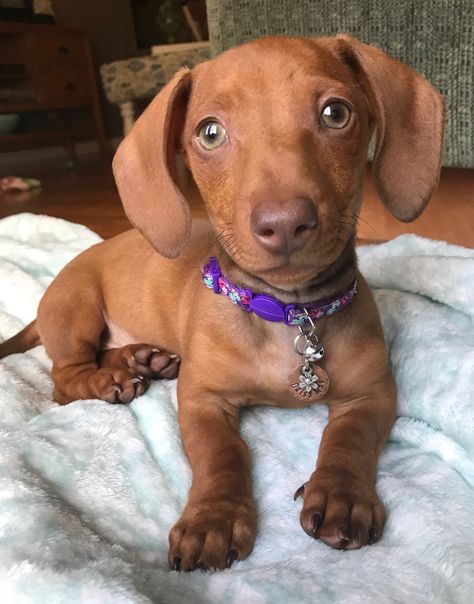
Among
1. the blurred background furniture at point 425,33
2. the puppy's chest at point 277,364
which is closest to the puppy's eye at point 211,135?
the puppy's chest at point 277,364

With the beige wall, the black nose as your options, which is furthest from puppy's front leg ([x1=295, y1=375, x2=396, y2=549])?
the beige wall

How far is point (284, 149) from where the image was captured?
131cm

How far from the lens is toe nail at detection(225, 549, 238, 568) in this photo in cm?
123

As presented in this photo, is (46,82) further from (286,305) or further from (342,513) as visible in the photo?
(342,513)

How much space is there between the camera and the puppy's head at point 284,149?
127cm

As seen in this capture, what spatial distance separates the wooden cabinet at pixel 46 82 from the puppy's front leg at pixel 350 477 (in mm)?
7197

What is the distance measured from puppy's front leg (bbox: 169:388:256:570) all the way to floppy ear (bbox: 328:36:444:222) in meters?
0.68

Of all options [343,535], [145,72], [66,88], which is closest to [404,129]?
[343,535]

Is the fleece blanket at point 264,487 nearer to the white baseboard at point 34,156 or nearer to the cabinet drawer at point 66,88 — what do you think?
the cabinet drawer at point 66,88

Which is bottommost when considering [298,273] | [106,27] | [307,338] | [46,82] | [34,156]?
[34,156]

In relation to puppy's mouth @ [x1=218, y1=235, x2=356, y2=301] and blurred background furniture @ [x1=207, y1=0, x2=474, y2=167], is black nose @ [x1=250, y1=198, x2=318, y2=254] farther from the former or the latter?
blurred background furniture @ [x1=207, y1=0, x2=474, y2=167]

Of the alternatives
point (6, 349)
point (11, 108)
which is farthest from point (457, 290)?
point (11, 108)

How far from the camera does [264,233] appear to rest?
1235mm

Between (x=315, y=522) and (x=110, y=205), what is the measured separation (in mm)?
4479
